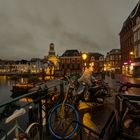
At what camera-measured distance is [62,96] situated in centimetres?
751

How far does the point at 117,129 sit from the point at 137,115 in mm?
853

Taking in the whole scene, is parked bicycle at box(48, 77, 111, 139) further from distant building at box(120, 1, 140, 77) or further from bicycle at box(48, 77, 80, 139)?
distant building at box(120, 1, 140, 77)

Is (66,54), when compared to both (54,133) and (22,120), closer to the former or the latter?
(22,120)

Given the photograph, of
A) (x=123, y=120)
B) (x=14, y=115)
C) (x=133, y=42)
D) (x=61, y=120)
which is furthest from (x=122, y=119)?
(x=133, y=42)

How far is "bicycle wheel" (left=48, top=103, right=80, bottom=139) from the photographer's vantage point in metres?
5.70

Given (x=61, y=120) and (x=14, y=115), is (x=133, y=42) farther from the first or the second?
(x=14, y=115)

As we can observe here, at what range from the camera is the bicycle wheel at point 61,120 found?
5695 mm

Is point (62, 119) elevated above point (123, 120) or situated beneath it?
situated beneath

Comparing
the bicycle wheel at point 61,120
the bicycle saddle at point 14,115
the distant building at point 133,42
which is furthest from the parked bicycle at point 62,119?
the distant building at point 133,42

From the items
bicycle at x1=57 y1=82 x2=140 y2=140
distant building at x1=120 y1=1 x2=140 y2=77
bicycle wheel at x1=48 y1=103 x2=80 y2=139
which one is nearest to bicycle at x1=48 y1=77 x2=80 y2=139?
bicycle wheel at x1=48 y1=103 x2=80 y2=139

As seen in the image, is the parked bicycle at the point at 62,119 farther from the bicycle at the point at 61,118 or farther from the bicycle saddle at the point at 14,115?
the bicycle saddle at the point at 14,115

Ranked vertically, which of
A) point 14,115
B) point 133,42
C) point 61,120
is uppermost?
point 133,42

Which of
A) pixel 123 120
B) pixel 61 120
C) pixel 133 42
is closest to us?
pixel 123 120

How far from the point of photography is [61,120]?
20.5ft
